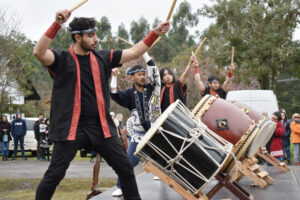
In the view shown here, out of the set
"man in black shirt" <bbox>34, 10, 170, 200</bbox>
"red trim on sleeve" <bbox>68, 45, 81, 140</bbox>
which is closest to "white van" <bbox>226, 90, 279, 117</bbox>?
"man in black shirt" <bbox>34, 10, 170, 200</bbox>

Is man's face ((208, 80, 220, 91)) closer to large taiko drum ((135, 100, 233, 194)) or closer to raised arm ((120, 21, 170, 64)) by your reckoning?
large taiko drum ((135, 100, 233, 194))

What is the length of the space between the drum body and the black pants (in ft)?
5.73

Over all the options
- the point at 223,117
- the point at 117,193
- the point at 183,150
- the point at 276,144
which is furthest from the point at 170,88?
the point at 276,144

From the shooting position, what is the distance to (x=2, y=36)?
52.5 ft

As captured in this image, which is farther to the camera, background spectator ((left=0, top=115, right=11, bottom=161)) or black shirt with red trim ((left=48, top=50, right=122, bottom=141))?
background spectator ((left=0, top=115, right=11, bottom=161))

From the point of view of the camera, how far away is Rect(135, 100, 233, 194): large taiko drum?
4121 mm

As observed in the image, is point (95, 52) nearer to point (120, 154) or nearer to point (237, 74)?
point (120, 154)

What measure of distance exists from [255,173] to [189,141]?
8.79 feet

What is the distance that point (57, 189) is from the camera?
805cm

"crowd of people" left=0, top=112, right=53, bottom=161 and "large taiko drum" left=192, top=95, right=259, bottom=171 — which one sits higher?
"large taiko drum" left=192, top=95, right=259, bottom=171

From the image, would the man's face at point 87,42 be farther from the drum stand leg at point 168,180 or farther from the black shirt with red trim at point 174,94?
the black shirt with red trim at point 174,94

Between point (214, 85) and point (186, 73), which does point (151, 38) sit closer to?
point (186, 73)

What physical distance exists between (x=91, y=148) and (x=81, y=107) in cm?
36

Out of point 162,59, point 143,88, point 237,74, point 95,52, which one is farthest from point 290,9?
point 162,59
